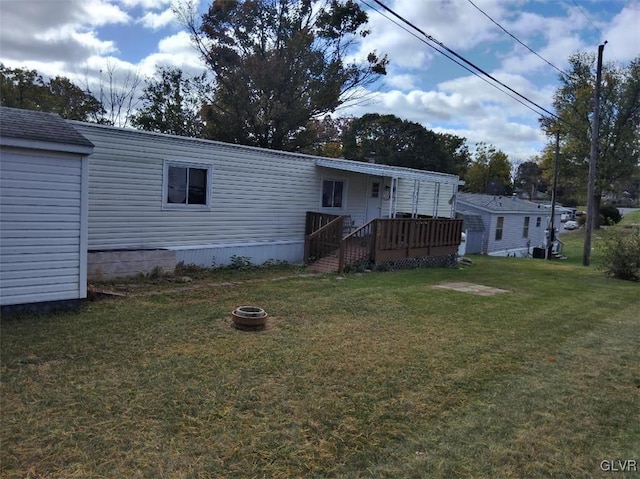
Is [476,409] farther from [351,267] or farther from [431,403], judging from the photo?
[351,267]

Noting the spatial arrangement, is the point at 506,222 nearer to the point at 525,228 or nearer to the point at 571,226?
the point at 525,228

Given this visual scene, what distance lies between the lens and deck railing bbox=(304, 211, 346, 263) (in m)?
11.5

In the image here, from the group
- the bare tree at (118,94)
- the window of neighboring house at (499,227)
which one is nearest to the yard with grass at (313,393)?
the window of neighboring house at (499,227)

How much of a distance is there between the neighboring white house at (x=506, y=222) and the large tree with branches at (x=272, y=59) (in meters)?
8.73

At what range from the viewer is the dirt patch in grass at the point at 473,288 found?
9255 millimetres

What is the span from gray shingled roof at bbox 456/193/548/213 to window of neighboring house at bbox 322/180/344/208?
12.5 meters

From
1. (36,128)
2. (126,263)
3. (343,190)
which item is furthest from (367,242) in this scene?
(36,128)

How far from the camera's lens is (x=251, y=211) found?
439 inches

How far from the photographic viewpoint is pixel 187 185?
9820 mm

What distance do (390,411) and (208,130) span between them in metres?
23.0

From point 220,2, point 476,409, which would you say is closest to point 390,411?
point 476,409

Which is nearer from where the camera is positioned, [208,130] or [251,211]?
[251,211]

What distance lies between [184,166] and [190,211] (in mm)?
957

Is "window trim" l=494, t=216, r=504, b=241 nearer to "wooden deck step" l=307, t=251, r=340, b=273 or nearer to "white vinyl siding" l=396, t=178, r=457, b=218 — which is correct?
"white vinyl siding" l=396, t=178, r=457, b=218
